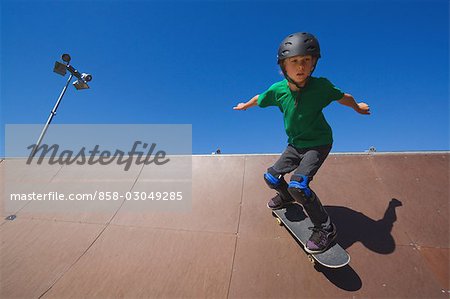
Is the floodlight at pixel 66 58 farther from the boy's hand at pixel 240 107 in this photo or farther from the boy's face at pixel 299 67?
the boy's face at pixel 299 67

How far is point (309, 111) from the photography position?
296 centimetres

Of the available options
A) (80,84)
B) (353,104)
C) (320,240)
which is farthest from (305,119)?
(80,84)

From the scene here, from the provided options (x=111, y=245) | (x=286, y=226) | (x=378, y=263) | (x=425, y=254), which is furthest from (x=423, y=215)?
(x=111, y=245)

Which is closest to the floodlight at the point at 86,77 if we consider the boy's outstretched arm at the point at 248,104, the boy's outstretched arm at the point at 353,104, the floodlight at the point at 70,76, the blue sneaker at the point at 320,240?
the floodlight at the point at 70,76

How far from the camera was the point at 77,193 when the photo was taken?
4.64 meters

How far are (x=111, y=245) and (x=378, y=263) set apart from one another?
313cm

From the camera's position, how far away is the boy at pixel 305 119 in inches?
108

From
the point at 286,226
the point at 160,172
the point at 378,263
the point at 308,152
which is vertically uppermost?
the point at 308,152

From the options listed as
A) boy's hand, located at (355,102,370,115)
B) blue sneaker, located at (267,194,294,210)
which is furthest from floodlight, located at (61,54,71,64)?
boy's hand, located at (355,102,370,115)

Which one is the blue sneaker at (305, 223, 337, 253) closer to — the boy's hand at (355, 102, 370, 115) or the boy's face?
the boy's hand at (355, 102, 370, 115)

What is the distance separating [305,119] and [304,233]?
1306mm

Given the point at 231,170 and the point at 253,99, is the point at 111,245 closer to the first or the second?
the point at 231,170

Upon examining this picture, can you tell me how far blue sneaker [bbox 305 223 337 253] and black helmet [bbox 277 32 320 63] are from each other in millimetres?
1858

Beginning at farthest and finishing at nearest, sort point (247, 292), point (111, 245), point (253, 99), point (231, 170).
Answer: point (231, 170) < point (253, 99) < point (111, 245) < point (247, 292)
